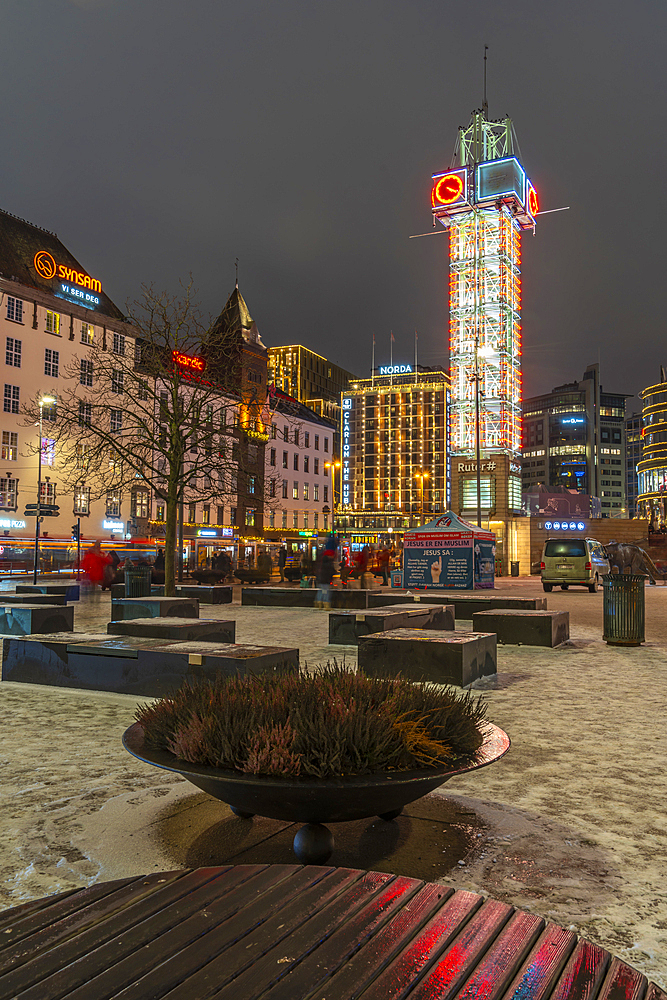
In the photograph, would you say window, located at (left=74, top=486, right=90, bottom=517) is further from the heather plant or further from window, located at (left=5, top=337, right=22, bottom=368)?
the heather plant

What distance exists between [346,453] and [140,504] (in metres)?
95.3

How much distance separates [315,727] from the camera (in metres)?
3.51

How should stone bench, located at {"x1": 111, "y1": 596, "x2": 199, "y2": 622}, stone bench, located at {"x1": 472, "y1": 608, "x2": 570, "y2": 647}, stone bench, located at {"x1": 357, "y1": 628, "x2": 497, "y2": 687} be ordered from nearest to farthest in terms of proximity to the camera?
stone bench, located at {"x1": 357, "y1": 628, "x2": 497, "y2": 687}, stone bench, located at {"x1": 472, "y1": 608, "x2": 570, "y2": 647}, stone bench, located at {"x1": 111, "y1": 596, "x2": 199, "y2": 622}

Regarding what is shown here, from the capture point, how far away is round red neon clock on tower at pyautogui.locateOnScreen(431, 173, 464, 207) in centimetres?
8469

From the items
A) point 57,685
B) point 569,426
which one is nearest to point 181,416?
point 57,685

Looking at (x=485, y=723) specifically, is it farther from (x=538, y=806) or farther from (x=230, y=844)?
(x=230, y=844)

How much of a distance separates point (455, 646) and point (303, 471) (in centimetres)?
7722

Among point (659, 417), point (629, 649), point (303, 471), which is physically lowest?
point (629, 649)

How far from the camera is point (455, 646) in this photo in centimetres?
910

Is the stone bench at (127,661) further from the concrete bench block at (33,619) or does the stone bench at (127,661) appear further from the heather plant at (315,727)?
the heather plant at (315,727)

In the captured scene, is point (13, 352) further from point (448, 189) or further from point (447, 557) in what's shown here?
point (448, 189)

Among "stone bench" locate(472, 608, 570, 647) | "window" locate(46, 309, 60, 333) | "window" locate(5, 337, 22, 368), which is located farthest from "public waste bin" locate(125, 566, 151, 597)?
"window" locate(46, 309, 60, 333)

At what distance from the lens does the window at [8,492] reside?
167 feet

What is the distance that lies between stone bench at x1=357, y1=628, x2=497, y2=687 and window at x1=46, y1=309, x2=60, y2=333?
52364 millimetres
